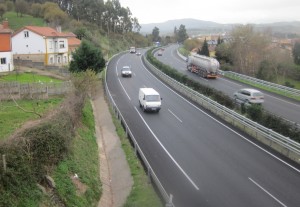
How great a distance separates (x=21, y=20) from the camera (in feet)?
335

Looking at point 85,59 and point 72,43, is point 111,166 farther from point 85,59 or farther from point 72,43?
point 72,43

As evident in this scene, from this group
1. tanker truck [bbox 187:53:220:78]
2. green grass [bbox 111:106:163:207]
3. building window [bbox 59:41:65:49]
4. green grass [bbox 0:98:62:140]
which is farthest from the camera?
building window [bbox 59:41:65:49]

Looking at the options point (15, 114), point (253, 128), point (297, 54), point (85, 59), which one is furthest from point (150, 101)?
point (297, 54)

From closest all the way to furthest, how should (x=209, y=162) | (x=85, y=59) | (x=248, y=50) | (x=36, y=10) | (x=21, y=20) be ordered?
(x=209, y=162) → (x=85, y=59) → (x=248, y=50) → (x=21, y=20) → (x=36, y=10)

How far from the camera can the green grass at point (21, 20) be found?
97.2 m

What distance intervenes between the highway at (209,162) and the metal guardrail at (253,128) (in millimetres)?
633

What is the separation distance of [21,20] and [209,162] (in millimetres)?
95500

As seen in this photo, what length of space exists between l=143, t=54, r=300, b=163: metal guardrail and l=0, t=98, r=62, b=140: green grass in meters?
13.1

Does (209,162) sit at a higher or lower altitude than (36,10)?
lower

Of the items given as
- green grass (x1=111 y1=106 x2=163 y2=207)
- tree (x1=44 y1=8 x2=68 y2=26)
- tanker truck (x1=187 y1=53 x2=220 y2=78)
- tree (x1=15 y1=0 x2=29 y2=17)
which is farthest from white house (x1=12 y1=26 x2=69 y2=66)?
tree (x1=15 y1=0 x2=29 y2=17)

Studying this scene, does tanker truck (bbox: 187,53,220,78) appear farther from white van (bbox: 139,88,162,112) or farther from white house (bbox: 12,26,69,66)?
white house (bbox: 12,26,69,66)

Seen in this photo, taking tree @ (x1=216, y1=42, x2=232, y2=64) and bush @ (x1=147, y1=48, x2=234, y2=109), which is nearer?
bush @ (x1=147, y1=48, x2=234, y2=109)

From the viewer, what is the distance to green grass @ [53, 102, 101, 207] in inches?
552

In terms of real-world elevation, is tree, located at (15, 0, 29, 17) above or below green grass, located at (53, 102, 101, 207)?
above
